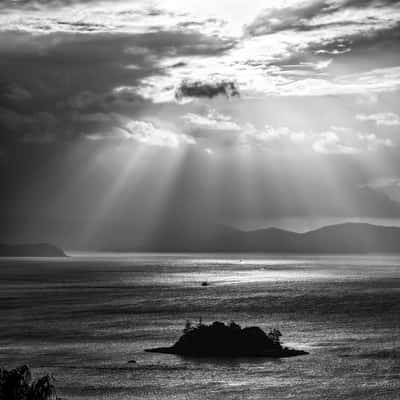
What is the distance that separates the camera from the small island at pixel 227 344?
379 feet

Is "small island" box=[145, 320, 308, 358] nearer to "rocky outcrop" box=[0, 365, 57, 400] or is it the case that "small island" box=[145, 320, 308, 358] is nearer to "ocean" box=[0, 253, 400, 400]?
"ocean" box=[0, 253, 400, 400]

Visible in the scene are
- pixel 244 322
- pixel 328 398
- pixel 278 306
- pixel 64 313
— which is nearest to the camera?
pixel 328 398

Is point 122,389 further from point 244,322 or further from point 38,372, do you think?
point 244,322

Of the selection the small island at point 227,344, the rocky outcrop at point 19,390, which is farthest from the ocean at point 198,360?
the rocky outcrop at point 19,390

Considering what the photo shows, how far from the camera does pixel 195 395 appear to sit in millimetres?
88188

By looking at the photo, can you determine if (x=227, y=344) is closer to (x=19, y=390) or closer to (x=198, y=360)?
(x=198, y=360)

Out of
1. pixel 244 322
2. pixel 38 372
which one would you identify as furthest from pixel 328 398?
pixel 244 322

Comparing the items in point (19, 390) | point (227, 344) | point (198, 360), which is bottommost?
point (198, 360)

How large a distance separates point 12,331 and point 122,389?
60240mm

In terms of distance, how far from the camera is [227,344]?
385 feet

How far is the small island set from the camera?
379 ft

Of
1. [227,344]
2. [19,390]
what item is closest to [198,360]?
[227,344]

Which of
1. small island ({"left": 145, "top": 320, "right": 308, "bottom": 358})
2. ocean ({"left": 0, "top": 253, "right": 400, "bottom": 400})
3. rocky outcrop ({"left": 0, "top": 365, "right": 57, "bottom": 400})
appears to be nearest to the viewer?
rocky outcrop ({"left": 0, "top": 365, "right": 57, "bottom": 400})

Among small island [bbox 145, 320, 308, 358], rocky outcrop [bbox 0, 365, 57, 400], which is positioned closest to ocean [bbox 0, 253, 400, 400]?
small island [bbox 145, 320, 308, 358]
